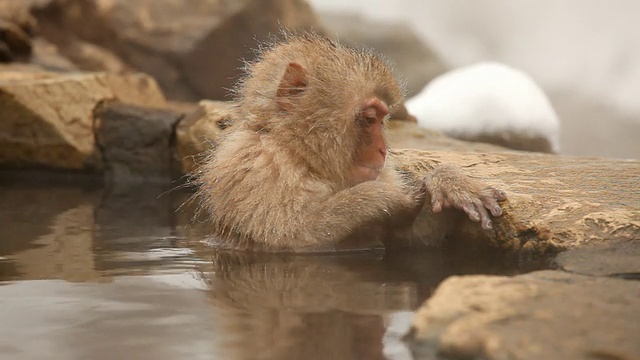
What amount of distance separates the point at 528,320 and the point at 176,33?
334 inches

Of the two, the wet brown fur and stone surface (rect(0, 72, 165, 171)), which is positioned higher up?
stone surface (rect(0, 72, 165, 171))

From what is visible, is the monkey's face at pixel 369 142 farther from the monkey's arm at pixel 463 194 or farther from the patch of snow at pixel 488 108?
the patch of snow at pixel 488 108

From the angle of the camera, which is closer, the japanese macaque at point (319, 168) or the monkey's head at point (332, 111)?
the japanese macaque at point (319, 168)

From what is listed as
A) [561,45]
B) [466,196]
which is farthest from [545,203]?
[561,45]

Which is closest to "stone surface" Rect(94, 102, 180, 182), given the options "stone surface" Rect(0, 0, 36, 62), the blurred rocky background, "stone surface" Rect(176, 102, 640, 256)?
"stone surface" Rect(0, 0, 36, 62)

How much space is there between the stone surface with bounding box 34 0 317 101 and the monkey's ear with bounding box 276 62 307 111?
20.3 feet

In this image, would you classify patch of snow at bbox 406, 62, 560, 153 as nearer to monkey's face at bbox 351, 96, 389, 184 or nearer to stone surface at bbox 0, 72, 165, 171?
stone surface at bbox 0, 72, 165, 171

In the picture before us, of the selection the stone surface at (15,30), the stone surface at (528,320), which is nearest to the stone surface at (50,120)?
the stone surface at (15,30)

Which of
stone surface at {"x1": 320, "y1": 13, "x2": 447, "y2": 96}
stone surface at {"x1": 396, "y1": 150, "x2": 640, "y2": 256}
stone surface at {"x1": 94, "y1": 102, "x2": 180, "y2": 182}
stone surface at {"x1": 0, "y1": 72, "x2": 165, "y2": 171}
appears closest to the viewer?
stone surface at {"x1": 396, "y1": 150, "x2": 640, "y2": 256}

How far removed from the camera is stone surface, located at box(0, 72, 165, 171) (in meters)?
7.22

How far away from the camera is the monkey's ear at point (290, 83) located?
370 cm

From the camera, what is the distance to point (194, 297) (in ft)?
9.06

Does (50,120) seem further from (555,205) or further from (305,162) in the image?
(555,205)

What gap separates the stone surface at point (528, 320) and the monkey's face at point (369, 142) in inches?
56.1
